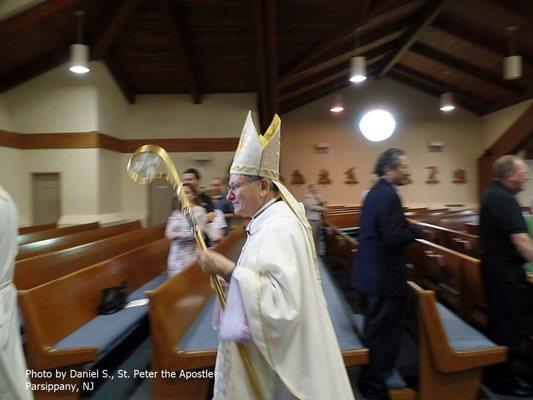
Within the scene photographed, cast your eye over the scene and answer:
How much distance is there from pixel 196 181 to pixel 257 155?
193cm

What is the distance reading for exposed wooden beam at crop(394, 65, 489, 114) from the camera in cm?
→ 1179

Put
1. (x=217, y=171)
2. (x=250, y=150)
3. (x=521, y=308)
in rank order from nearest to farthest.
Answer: (x=250, y=150), (x=521, y=308), (x=217, y=171)

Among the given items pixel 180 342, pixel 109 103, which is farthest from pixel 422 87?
pixel 180 342

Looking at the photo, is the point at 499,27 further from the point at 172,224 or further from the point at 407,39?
the point at 172,224

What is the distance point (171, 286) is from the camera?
8.50ft

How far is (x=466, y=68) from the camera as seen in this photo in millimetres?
10336

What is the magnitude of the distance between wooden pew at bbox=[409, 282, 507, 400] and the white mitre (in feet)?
4.39

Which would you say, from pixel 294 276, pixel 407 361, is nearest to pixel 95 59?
pixel 407 361

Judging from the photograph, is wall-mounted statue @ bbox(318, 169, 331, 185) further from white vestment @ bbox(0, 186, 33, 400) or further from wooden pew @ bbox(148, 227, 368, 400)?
white vestment @ bbox(0, 186, 33, 400)

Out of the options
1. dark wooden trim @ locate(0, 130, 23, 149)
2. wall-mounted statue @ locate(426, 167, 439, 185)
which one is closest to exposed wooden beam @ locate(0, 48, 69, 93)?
dark wooden trim @ locate(0, 130, 23, 149)

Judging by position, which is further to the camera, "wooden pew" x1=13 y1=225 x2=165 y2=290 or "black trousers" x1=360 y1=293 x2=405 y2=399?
"wooden pew" x1=13 y1=225 x2=165 y2=290

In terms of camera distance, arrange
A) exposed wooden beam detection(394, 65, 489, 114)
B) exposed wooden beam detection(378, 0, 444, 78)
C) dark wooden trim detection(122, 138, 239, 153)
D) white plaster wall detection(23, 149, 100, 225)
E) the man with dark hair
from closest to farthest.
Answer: the man with dark hair < white plaster wall detection(23, 149, 100, 225) < exposed wooden beam detection(378, 0, 444, 78) < dark wooden trim detection(122, 138, 239, 153) < exposed wooden beam detection(394, 65, 489, 114)

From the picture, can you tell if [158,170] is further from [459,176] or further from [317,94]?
[459,176]

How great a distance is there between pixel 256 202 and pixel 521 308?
2280mm
